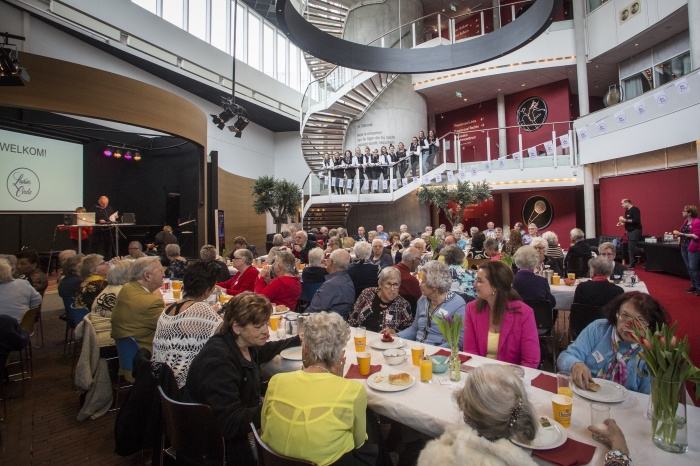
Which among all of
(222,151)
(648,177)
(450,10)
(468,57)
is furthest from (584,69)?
(222,151)

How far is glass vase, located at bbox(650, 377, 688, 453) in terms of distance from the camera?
1336 millimetres

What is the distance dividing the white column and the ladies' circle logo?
48.5 feet

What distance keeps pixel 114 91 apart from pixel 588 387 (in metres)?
8.43

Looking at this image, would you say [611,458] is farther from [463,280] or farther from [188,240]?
[188,240]

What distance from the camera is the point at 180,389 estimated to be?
2.20 metres

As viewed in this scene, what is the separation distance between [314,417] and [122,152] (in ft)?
42.7

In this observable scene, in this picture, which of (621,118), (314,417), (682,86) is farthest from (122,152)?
(682,86)

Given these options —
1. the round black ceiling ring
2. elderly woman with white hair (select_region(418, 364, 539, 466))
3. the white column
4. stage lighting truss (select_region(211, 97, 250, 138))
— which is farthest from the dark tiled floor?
the white column

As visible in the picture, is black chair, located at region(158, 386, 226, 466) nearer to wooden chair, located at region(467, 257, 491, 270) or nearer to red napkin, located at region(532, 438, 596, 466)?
red napkin, located at region(532, 438, 596, 466)

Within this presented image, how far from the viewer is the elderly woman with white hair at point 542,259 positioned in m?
4.95

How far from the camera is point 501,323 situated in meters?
2.47

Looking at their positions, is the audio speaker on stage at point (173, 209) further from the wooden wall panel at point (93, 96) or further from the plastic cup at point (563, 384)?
the plastic cup at point (563, 384)

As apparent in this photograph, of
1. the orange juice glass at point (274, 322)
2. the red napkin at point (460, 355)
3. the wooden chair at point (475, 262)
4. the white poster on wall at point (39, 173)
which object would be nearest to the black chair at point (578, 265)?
the wooden chair at point (475, 262)

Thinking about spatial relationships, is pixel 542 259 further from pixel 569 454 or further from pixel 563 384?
pixel 569 454
